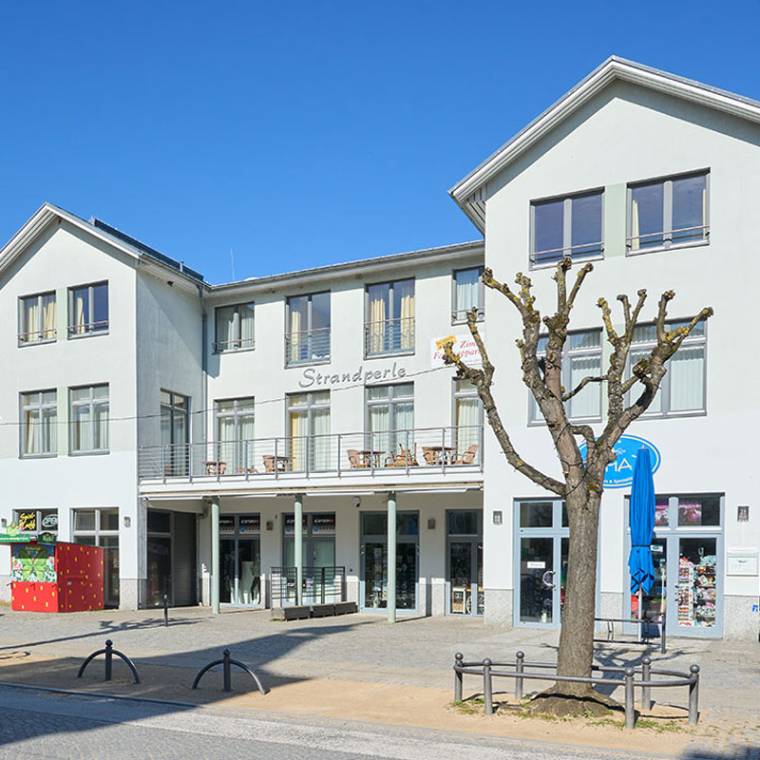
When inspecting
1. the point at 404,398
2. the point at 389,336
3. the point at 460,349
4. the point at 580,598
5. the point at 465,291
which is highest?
the point at 465,291

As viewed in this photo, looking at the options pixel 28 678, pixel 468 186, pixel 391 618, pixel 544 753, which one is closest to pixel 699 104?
pixel 468 186

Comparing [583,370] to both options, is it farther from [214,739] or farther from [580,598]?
[214,739]

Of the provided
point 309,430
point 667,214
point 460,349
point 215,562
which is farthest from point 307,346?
point 667,214

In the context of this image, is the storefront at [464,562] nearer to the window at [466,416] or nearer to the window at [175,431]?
the window at [466,416]

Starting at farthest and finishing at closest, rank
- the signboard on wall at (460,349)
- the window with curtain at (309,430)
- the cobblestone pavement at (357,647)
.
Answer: the window with curtain at (309,430)
the signboard on wall at (460,349)
the cobblestone pavement at (357,647)

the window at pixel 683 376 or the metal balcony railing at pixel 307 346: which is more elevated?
the metal balcony railing at pixel 307 346

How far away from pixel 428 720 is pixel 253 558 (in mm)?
15883

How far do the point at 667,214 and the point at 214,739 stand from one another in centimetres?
1323

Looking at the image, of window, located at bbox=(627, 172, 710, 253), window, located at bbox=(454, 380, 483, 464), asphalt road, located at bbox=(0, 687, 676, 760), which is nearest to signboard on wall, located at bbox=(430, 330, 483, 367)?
window, located at bbox=(454, 380, 483, 464)

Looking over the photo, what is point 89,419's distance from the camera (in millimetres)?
25672

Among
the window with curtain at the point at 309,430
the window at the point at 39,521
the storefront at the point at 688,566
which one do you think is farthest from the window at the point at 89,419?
the storefront at the point at 688,566

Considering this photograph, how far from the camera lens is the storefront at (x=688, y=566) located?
17422mm

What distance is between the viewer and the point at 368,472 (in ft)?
72.3

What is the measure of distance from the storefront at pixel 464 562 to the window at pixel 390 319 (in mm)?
4301
